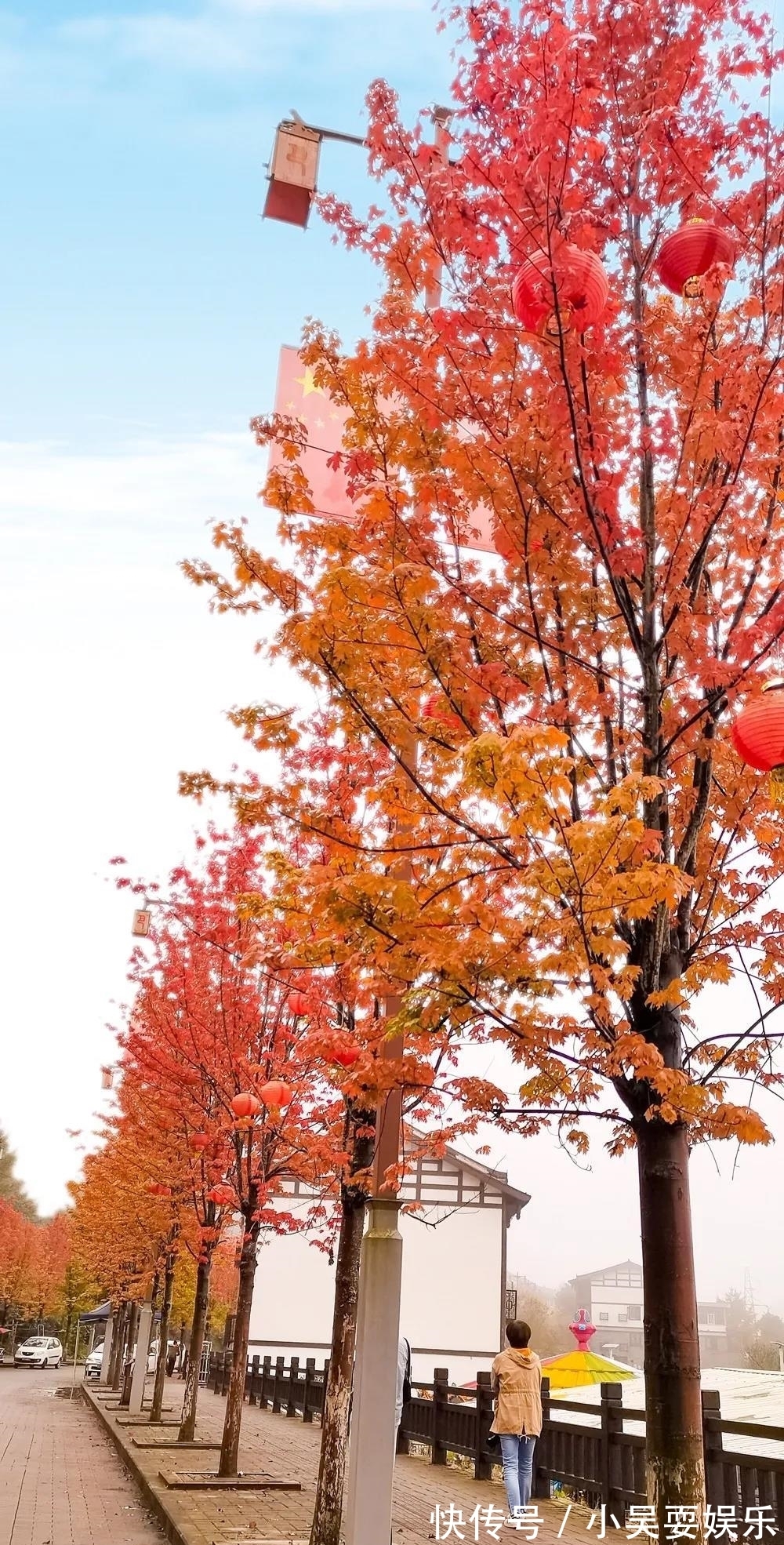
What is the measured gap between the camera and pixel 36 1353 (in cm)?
6675

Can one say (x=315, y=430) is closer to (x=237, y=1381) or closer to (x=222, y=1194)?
(x=222, y=1194)

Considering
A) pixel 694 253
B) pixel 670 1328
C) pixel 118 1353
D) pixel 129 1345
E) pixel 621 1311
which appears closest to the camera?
pixel 670 1328

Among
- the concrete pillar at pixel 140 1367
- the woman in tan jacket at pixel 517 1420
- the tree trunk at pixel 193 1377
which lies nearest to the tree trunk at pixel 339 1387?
the woman in tan jacket at pixel 517 1420

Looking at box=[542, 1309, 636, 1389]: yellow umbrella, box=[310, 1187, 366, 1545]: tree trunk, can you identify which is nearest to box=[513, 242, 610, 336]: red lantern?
box=[310, 1187, 366, 1545]: tree trunk

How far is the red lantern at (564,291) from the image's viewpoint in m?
4.63

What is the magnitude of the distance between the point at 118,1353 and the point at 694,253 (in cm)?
4601

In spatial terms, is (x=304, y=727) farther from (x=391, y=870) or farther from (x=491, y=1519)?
(x=491, y=1519)

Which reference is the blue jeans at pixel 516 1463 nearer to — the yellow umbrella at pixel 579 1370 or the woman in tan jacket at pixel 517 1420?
the woman in tan jacket at pixel 517 1420

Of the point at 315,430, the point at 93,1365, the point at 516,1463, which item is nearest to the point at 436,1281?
the point at 516,1463

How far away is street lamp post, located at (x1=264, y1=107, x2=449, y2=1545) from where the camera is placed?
565 cm

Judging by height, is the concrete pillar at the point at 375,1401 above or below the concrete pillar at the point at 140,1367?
above

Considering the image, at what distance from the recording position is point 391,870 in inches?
236

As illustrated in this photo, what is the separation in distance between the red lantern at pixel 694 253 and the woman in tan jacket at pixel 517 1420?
325 inches

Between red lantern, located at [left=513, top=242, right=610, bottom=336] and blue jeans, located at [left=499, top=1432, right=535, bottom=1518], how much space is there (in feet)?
29.0
